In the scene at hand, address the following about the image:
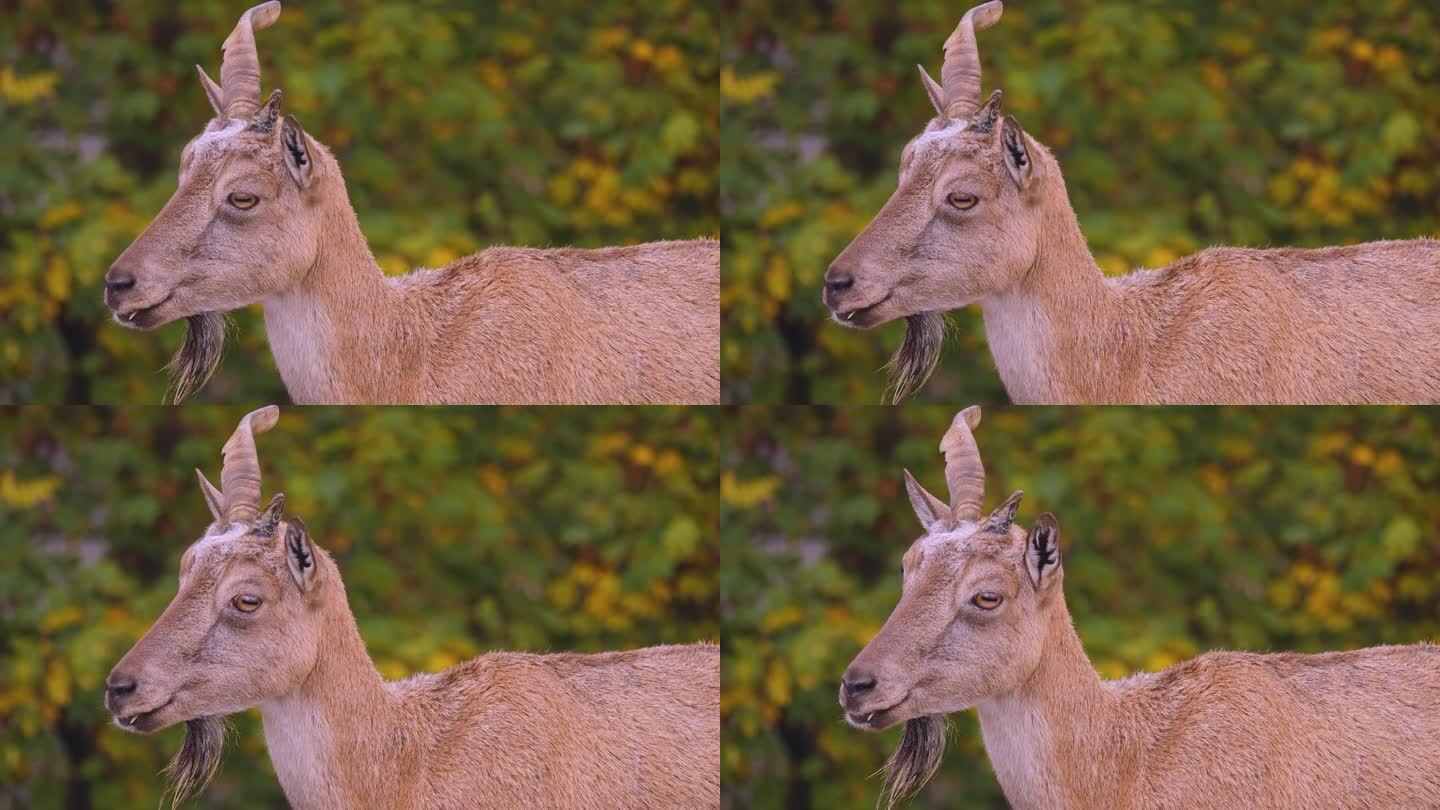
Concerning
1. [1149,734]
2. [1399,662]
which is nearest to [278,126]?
[1149,734]

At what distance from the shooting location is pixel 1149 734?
752 cm

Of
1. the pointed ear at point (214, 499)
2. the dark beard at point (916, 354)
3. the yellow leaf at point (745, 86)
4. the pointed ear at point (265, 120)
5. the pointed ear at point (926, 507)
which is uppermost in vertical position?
the yellow leaf at point (745, 86)

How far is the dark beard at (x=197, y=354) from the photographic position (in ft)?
26.1

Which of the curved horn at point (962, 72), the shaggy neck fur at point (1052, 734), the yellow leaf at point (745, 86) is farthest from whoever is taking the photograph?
the yellow leaf at point (745, 86)

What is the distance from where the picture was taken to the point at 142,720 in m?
6.96

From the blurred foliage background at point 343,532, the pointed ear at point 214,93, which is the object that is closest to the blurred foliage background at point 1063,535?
the blurred foliage background at point 343,532

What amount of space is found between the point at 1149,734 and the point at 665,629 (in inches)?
93.0

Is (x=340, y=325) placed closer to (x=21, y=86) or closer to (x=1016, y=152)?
(x=21, y=86)

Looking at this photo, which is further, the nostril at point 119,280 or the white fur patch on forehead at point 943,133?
the white fur patch on forehead at point 943,133

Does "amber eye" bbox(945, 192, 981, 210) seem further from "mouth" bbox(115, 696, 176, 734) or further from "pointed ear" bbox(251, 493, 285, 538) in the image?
"mouth" bbox(115, 696, 176, 734)

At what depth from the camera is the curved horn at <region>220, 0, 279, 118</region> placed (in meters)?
7.73

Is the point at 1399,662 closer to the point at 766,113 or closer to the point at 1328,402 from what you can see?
the point at 1328,402

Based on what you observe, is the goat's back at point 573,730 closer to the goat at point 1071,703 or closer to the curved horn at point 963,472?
the goat at point 1071,703

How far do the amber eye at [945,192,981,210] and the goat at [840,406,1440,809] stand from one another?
885 mm
